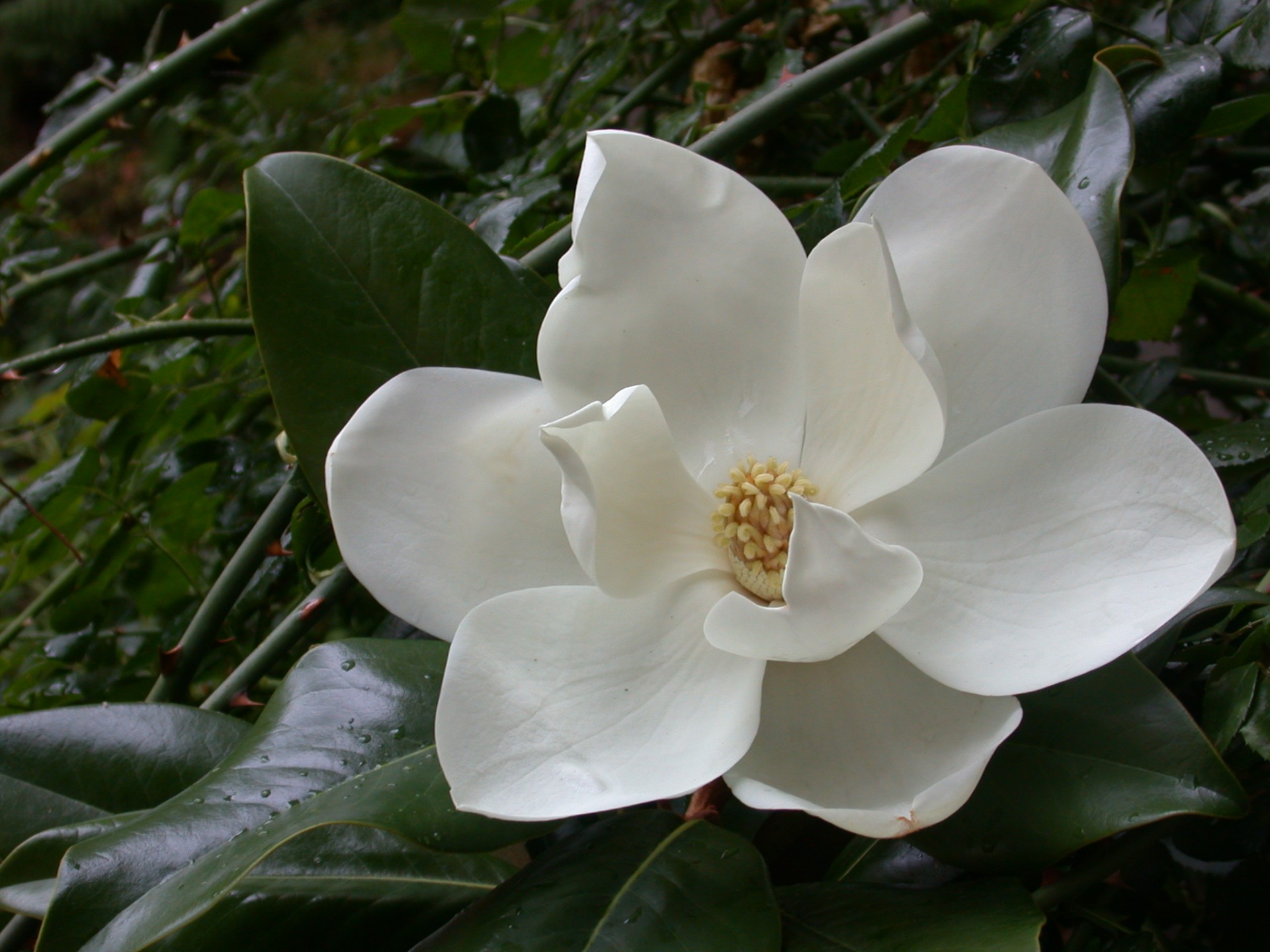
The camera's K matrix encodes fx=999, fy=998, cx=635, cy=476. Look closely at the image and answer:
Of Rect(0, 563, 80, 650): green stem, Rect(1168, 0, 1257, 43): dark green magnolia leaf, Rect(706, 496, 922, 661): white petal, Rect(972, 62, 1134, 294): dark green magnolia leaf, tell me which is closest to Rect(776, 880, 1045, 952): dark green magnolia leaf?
Rect(706, 496, 922, 661): white petal

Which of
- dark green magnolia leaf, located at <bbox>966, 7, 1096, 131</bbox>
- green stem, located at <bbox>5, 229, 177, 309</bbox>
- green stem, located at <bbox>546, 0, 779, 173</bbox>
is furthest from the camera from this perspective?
green stem, located at <bbox>5, 229, 177, 309</bbox>

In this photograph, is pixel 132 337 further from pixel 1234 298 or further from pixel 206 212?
pixel 1234 298

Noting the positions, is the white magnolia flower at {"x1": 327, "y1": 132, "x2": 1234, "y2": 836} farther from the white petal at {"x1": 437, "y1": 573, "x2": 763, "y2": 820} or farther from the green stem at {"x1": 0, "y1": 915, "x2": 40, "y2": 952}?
the green stem at {"x1": 0, "y1": 915, "x2": 40, "y2": 952}

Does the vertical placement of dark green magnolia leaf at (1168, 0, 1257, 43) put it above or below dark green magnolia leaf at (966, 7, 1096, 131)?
below

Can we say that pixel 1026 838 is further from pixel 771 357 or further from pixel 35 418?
pixel 35 418

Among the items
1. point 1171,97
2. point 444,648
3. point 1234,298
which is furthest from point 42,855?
point 1234,298

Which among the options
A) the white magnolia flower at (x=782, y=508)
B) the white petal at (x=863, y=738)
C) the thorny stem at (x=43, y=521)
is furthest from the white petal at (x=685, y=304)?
the thorny stem at (x=43, y=521)
